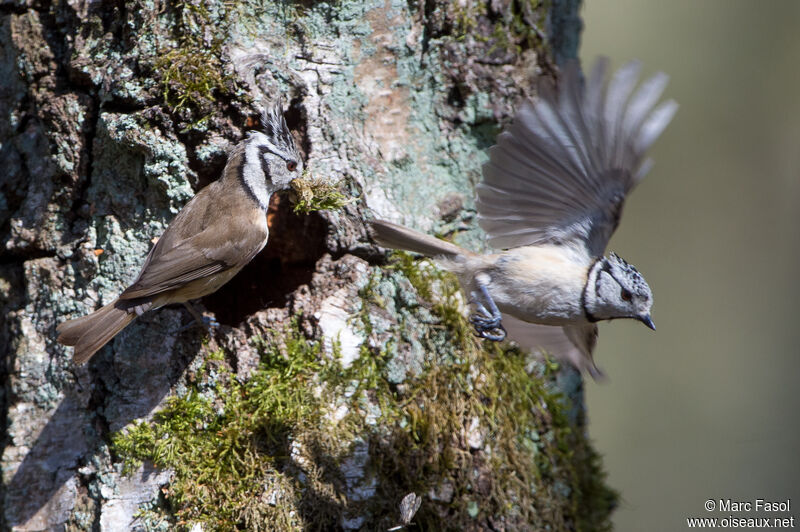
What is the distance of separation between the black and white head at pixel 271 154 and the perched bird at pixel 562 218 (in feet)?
1.36

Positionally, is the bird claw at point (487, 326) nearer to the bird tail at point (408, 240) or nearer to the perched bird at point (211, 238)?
the bird tail at point (408, 240)

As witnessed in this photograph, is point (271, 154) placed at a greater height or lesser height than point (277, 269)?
greater

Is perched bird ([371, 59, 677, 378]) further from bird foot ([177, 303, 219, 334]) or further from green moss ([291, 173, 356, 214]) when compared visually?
bird foot ([177, 303, 219, 334])

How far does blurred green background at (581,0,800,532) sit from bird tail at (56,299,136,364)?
539 centimetres

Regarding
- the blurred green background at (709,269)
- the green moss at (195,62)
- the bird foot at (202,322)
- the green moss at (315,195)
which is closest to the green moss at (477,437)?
the green moss at (315,195)

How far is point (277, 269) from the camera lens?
308 centimetres

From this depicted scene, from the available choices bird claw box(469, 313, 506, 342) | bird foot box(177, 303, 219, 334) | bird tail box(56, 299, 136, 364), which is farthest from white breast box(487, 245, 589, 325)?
bird tail box(56, 299, 136, 364)

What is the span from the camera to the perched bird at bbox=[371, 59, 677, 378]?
250cm

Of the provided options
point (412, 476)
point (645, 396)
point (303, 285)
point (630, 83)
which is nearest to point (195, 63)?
point (303, 285)

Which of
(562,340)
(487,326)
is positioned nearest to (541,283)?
(487,326)

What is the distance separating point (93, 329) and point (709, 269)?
6217 mm

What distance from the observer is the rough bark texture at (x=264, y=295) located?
260 centimetres

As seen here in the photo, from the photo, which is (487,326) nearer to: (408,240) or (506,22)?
(408,240)

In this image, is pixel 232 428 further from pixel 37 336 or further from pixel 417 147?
pixel 417 147
